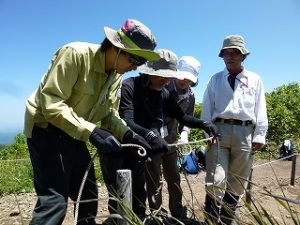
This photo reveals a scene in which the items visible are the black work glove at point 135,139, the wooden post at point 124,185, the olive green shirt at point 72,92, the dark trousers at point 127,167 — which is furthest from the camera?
A: the dark trousers at point 127,167

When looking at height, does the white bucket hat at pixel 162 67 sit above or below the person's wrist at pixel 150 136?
above

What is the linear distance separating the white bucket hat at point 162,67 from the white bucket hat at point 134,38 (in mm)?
707

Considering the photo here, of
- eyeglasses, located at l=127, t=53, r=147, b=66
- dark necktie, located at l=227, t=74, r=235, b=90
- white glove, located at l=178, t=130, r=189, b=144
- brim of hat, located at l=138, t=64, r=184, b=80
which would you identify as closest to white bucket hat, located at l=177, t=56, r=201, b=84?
dark necktie, located at l=227, t=74, r=235, b=90

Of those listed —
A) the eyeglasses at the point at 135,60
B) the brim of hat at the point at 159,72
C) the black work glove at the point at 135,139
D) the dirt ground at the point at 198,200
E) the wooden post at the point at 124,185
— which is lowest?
the dirt ground at the point at 198,200

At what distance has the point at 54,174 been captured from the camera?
238 cm

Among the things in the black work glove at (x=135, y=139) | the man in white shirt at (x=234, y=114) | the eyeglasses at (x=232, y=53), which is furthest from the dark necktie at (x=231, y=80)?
the black work glove at (x=135, y=139)

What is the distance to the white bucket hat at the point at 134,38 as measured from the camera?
239 cm

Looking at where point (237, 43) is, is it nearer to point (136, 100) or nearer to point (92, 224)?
point (136, 100)

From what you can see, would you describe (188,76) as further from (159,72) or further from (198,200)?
(198,200)

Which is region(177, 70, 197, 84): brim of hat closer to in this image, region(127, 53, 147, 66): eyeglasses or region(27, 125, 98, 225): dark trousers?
region(127, 53, 147, 66): eyeglasses

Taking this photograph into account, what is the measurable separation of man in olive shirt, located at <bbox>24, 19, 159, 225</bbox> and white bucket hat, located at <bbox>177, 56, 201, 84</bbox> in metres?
1.57

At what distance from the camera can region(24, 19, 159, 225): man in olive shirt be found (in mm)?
2287

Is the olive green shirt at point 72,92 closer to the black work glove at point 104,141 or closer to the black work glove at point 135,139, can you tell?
the black work glove at point 104,141

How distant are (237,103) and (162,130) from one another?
80 cm
